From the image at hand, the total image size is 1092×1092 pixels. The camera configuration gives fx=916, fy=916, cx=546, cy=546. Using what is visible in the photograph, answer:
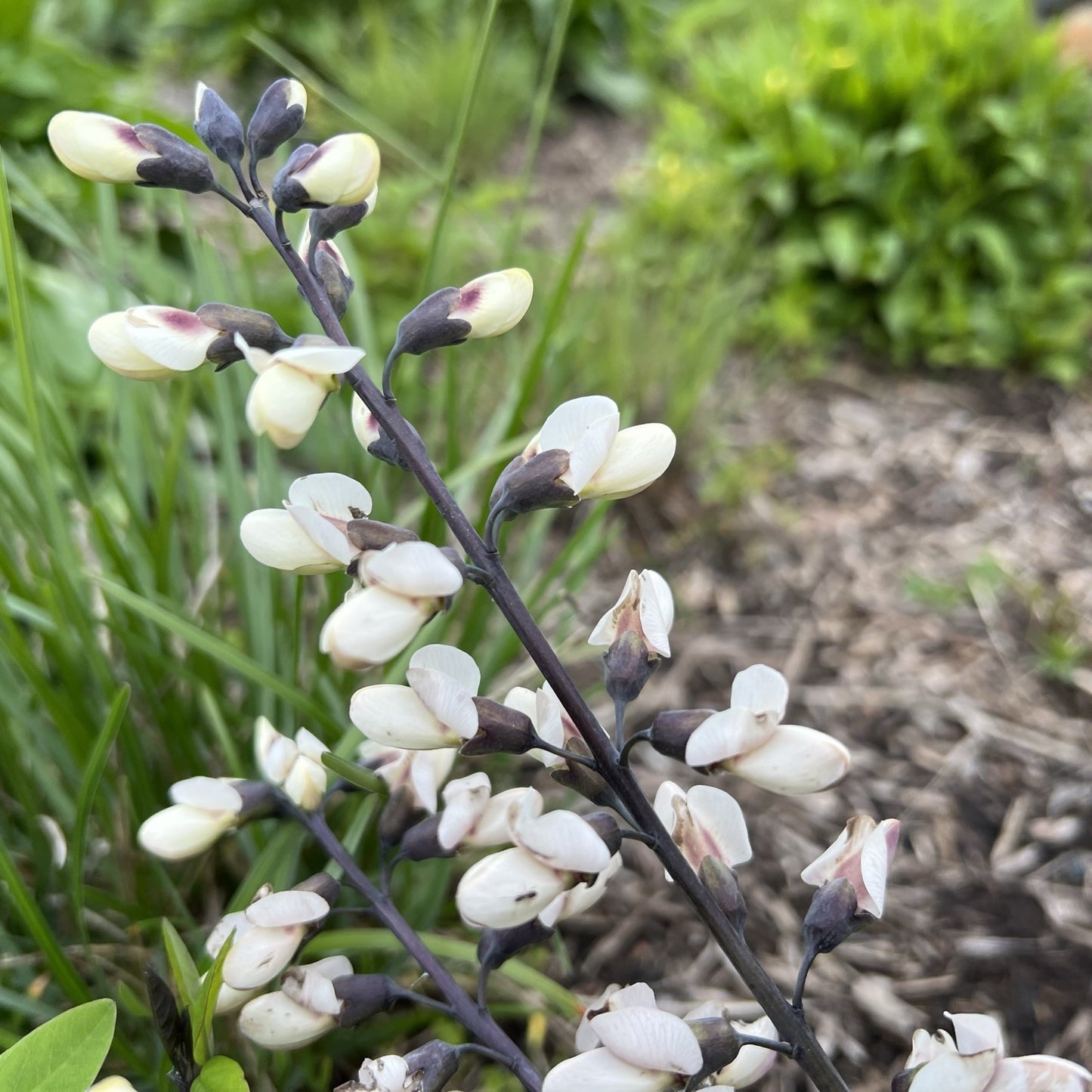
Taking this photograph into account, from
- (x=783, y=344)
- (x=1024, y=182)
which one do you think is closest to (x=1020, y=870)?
(x=783, y=344)

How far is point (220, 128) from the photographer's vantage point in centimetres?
57

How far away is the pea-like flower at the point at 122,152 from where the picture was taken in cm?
52

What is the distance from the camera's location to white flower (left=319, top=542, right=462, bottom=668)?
46 cm

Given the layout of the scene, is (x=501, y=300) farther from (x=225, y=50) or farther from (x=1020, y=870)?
(x=225, y=50)

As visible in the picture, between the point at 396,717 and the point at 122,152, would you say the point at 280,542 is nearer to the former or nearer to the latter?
the point at 396,717

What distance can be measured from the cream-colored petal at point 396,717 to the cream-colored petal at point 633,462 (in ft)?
0.50

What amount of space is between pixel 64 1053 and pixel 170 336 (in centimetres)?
42

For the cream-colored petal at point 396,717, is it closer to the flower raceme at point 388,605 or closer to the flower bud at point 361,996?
the flower raceme at point 388,605

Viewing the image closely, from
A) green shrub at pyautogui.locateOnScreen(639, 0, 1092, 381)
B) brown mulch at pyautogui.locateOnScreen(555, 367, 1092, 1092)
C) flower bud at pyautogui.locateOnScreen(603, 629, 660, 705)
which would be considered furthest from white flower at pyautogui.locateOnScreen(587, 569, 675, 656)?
green shrub at pyautogui.locateOnScreen(639, 0, 1092, 381)

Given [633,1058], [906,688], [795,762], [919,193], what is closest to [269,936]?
[633,1058]

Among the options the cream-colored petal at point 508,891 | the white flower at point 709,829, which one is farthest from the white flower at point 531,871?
the white flower at point 709,829

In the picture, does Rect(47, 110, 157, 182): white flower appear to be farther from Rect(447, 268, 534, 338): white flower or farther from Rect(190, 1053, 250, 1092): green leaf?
Rect(190, 1053, 250, 1092): green leaf

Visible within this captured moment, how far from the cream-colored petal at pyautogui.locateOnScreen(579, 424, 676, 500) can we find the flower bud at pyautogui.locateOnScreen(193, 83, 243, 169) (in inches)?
11.5

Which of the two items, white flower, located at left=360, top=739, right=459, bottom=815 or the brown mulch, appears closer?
white flower, located at left=360, top=739, right=459, bottom=815
